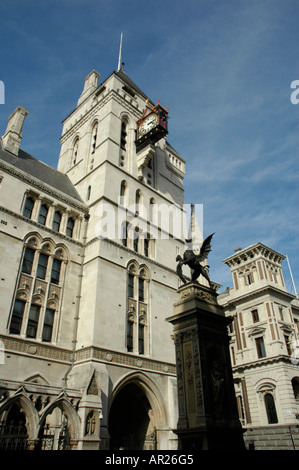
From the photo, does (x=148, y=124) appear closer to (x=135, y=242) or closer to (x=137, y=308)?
(x=135, y=242)

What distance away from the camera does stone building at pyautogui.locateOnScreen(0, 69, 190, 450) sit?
19.3 metres

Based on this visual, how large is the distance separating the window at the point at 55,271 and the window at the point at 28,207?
3890mm

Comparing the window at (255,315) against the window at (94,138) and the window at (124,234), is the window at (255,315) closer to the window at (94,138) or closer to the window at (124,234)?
the window at (124,234)

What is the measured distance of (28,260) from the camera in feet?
79.4

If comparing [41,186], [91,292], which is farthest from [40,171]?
[91,292]

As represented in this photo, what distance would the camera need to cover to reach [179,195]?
128 feet

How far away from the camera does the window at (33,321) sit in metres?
22.2

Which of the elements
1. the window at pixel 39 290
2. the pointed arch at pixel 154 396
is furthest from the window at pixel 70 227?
the pointed arch at pixel 154 396

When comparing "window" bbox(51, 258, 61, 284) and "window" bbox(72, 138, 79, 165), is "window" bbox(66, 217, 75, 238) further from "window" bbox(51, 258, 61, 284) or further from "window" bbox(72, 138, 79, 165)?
"window" bbox(72, 138, 79, 165)

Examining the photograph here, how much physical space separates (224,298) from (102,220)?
21.5 m

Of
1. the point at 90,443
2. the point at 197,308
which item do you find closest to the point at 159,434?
the point at 90,443

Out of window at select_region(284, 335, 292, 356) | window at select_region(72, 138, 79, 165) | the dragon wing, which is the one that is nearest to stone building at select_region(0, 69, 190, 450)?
window at select_region(72, 138, 79, 165)

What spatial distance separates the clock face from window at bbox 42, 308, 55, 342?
65.0 ft

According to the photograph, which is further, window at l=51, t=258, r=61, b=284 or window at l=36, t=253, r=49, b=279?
window at l=51, t=258, r=61, b=284
